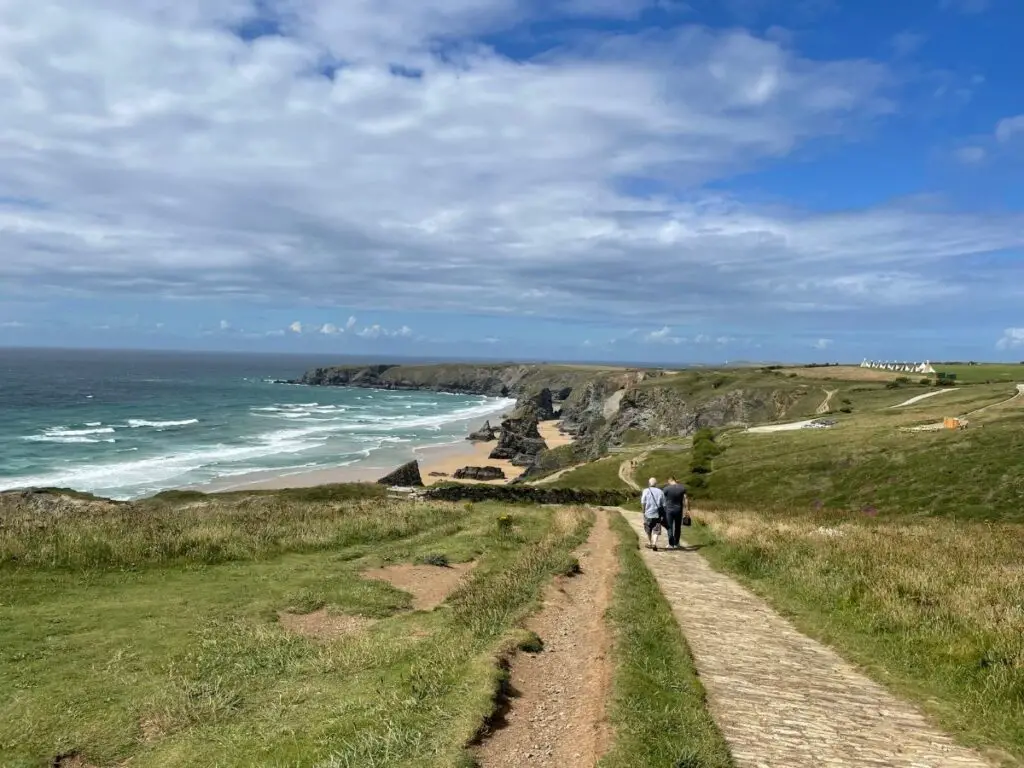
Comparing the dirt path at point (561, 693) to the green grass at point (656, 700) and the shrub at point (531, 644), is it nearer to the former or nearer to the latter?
the shrub at point (531, 644)

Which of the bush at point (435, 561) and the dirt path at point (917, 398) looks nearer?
the bush at point (435, 561)

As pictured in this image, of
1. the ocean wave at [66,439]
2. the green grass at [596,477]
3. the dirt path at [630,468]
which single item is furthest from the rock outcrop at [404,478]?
the ocean wave at [66,439]

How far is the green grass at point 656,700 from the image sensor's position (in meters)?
6.98

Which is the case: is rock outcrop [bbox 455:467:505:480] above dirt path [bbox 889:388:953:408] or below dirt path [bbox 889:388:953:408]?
below

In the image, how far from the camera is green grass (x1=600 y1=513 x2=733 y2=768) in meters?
6.98

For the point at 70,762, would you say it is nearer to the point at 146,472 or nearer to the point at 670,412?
the point at 146,472

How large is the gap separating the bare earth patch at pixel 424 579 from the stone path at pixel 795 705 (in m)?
5.36

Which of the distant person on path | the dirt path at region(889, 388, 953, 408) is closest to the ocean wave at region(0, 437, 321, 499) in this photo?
the distant person on path

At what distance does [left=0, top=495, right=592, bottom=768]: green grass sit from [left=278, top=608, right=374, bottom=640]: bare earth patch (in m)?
0.22

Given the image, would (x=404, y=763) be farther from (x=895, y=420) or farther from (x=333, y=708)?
(x=895, y=420)

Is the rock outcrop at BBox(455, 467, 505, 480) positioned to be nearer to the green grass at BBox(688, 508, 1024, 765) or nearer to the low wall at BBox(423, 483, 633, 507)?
the low wall at BBox(423, 483, 633, 507)

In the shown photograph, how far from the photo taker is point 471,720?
25.5 ft

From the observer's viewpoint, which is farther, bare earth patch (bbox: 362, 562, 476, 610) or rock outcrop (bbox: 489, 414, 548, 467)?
rock outcrop (bbox: 489, 414, 548, 467)

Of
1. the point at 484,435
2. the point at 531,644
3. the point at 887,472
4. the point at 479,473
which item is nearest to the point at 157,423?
the point at 484,435
